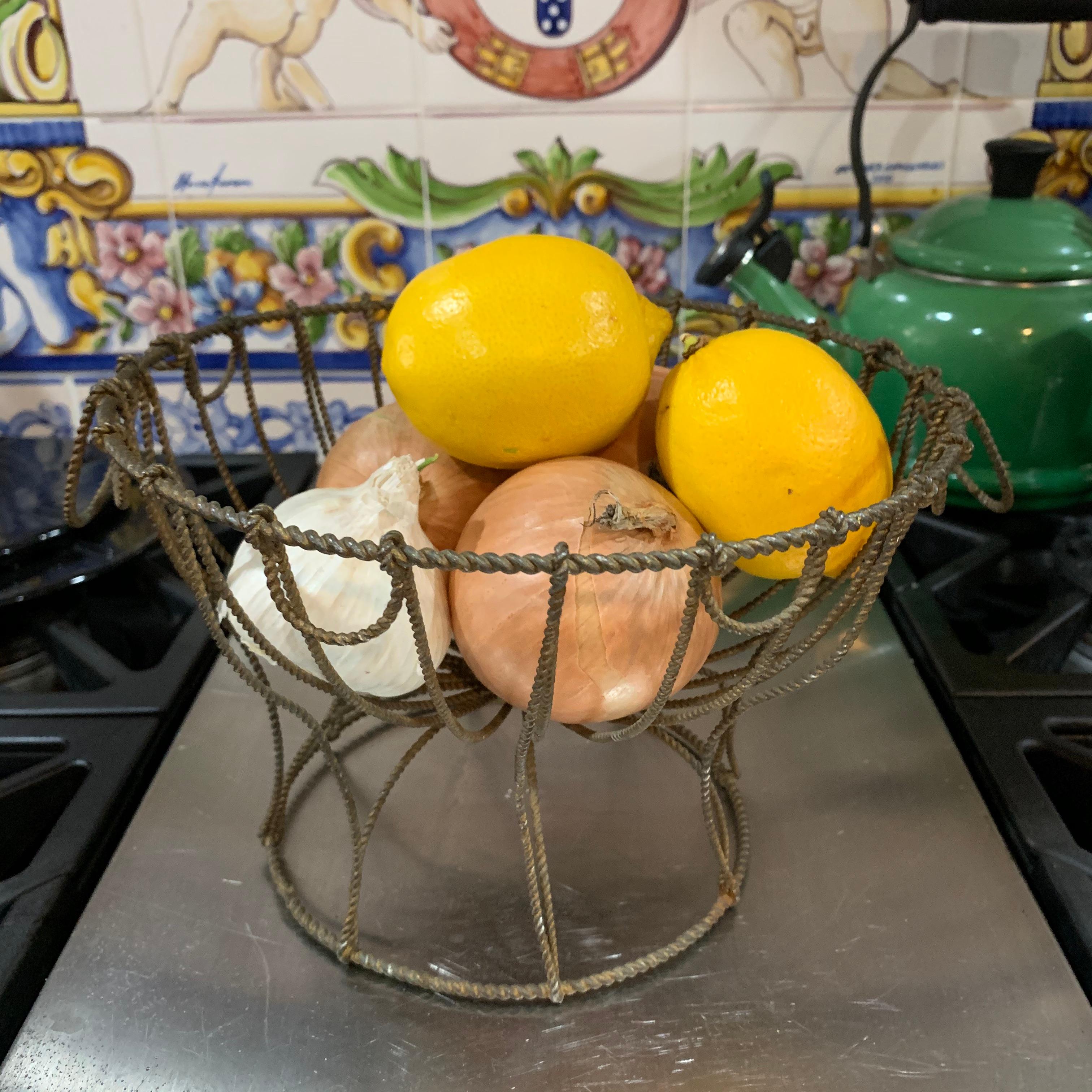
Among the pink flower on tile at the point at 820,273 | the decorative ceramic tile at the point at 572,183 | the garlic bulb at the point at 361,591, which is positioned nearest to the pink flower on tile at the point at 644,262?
the decorative ceramic tile at the point at 572,183

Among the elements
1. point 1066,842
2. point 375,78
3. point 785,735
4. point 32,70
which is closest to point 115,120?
point 32,70

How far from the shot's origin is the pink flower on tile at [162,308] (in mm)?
786

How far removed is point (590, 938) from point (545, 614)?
179 mm

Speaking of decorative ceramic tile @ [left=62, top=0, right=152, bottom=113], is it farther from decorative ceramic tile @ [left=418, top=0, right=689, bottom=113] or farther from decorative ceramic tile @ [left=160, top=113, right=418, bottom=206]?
decorative ceramic tile @ [left=418, top=0, right=689, bottom=113]

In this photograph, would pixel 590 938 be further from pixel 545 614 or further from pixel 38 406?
pixel 38 406

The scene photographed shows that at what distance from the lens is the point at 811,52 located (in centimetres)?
71

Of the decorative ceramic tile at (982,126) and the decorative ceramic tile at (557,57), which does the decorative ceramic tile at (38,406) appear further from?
the decorative ceramic tile at (982,126)

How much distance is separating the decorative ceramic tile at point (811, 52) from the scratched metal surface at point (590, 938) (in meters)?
0.47

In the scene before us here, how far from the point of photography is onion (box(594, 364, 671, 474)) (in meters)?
0.46

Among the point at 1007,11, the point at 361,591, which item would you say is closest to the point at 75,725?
the point at 361,591

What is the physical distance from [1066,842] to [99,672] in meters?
0.53

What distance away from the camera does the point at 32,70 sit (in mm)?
717

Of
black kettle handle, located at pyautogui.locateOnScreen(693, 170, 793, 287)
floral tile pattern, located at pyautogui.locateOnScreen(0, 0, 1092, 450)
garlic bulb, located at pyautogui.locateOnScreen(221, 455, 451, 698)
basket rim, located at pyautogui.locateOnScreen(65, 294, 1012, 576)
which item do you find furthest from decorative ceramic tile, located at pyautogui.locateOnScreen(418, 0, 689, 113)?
garlic bulb, located at pyautogui.locateOnScreen(221, 455, 451, 698)

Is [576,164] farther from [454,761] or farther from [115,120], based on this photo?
[454,761]
